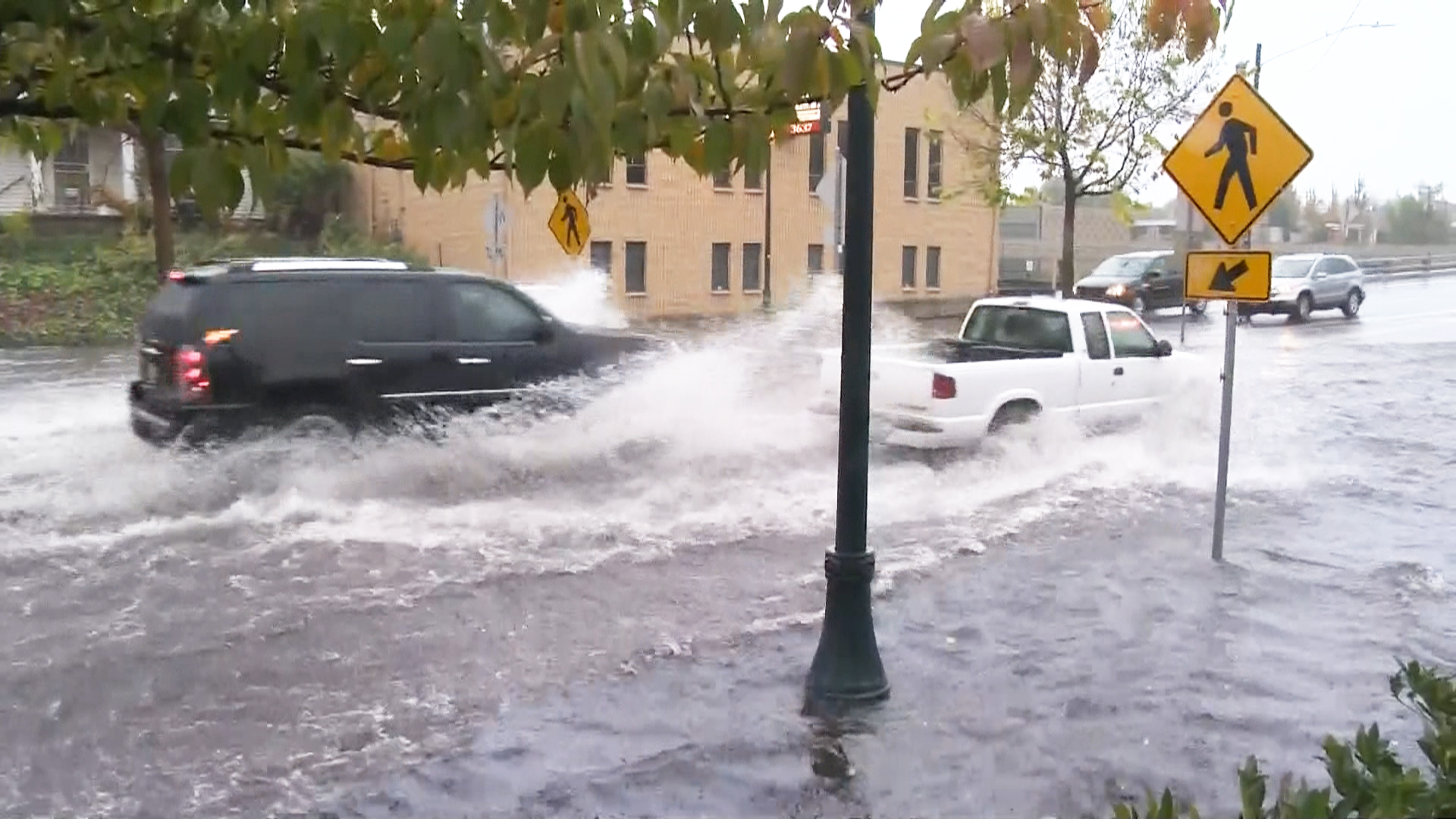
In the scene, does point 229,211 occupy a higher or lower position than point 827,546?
higher

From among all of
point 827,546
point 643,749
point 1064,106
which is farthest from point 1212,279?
point 1064,106

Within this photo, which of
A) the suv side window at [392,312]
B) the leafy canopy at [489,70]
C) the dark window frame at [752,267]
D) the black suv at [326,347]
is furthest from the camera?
the dark window frame at [752,267]

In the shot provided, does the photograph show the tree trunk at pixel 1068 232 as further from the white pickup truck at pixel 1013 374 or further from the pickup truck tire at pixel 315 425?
the pickup truck tire at pixel 315 425

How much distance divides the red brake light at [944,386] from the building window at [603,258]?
21.6 metres

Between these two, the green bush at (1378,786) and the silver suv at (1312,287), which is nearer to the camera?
the green bush at (1378,786)

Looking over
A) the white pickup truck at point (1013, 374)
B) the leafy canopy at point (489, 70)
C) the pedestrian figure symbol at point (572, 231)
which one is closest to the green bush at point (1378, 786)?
the leafy canopy at point (489, 70)

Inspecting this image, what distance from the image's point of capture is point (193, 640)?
773 centimetres

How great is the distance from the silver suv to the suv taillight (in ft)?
100

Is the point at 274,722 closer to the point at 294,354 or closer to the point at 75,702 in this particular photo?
the point at 75,702

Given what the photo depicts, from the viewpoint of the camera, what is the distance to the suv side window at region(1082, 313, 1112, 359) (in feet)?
46.3

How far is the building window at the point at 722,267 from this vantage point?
35719 millimetres

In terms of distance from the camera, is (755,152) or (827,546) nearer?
(755,152)

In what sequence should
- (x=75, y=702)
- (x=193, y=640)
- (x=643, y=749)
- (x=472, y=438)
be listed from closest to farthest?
(x=643, y=749) < (x=75, y=702) < (x=193, y=640) < (x=472, y=438)

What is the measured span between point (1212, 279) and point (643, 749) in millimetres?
5318
